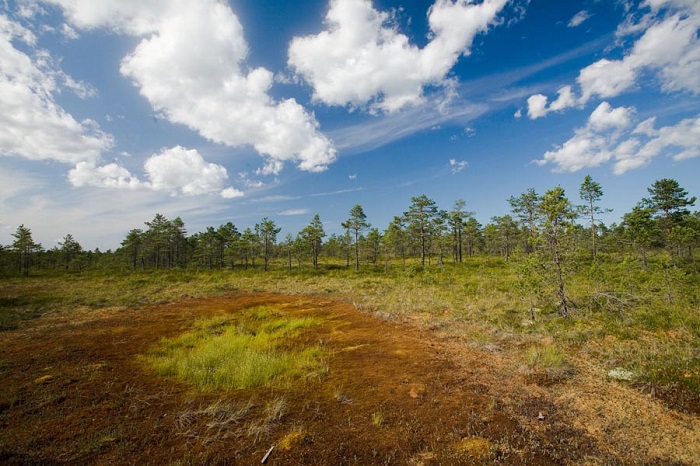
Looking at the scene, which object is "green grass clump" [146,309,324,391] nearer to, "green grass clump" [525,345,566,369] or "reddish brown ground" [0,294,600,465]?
"reddish brown ground" [0,294,600,465]

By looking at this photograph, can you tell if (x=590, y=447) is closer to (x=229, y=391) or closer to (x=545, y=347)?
(x=545, y=347)

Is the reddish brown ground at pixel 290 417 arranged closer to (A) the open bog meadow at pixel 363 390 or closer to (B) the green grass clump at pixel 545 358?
(A) the open bog meadow at pixel 363 390

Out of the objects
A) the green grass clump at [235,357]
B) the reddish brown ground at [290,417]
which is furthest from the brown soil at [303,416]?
the green grass clump at [235,357]

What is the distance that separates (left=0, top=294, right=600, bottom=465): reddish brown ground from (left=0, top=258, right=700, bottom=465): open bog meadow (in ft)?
0.10

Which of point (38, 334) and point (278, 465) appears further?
point (38, 334)

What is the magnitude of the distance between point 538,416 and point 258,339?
28.6 ft

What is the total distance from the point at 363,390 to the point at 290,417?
6.07 ft

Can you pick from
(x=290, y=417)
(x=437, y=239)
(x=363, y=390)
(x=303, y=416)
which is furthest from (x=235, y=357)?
(x=437, y=239)

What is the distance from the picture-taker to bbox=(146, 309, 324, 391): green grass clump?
713cm

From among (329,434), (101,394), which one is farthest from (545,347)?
(101,394)

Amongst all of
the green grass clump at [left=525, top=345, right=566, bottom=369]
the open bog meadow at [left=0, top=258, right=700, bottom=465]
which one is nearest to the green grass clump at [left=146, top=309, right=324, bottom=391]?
the open bog meadow at [left=0, top=258, right=700, bottom=465]

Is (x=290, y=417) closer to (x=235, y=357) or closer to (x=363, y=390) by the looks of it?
(x=363, y=390)

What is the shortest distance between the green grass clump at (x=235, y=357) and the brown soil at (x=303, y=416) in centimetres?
43

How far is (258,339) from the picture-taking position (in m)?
10.3
